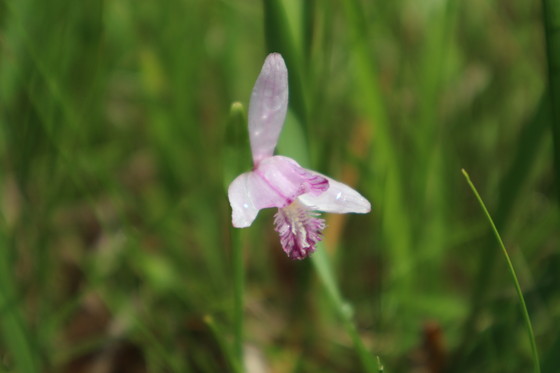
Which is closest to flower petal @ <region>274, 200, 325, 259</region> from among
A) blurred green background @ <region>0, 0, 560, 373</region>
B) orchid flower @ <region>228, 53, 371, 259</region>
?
orchid flower @ <region>228, 53, 371, 259</region>

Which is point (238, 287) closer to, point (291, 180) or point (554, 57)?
point (291, 180)

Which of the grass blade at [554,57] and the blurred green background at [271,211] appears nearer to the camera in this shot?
the grass blade at [554,57]

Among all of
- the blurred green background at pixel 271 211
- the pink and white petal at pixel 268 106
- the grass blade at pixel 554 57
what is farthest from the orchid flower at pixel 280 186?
the grass blade at pixel 554 57

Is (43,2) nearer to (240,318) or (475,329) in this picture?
(240,318)

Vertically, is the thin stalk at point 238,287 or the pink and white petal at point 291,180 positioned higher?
the pink and white petal at point 291,180

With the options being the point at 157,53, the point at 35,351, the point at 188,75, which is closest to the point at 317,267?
the point at 35,351

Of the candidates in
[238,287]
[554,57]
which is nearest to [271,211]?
[238,287]

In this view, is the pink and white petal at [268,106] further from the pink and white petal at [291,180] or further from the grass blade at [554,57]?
the grass blade at [554,57]
